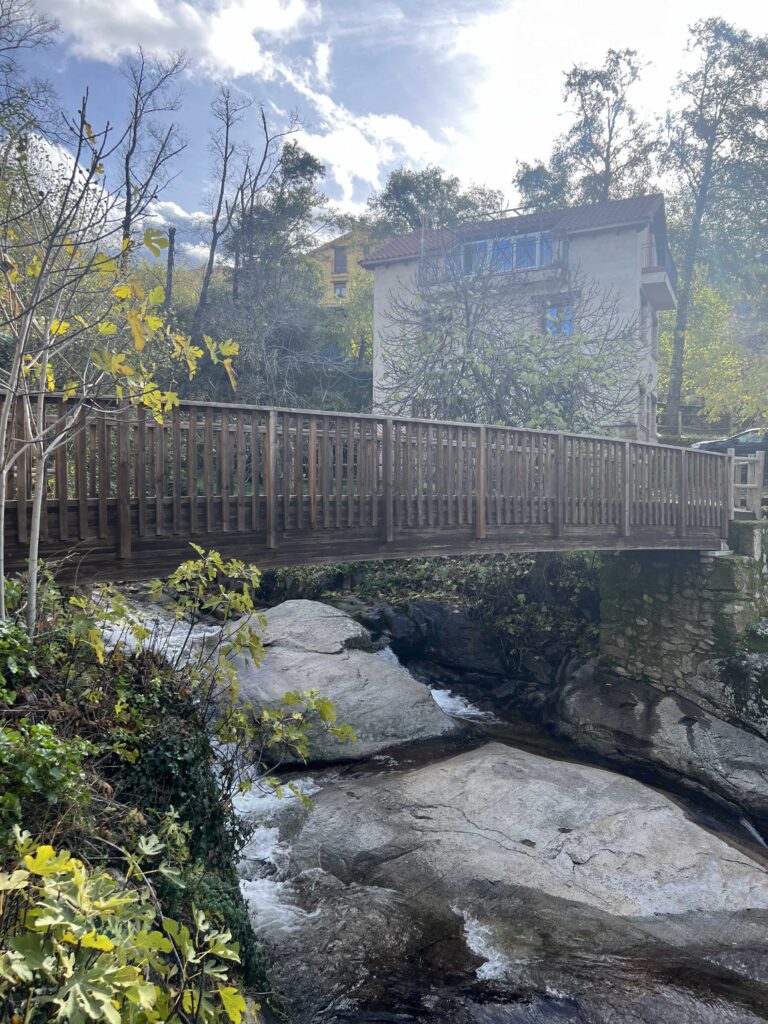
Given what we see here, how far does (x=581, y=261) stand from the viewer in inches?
888

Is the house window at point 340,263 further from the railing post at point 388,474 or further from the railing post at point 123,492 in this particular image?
the railing post at point 123,492

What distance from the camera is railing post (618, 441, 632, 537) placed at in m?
11.1

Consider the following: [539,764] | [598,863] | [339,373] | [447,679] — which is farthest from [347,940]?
[339,373]

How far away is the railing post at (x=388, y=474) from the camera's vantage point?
27.7 ft

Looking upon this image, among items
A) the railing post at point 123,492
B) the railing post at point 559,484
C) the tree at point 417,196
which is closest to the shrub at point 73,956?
the railing post at point 123,492

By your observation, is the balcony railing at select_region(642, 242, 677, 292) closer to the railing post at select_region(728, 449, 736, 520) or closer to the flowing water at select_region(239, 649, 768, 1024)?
the railing post at select_region(728, 449, 736, 520)

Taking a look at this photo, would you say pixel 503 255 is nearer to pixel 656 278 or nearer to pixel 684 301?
pixel 656 278

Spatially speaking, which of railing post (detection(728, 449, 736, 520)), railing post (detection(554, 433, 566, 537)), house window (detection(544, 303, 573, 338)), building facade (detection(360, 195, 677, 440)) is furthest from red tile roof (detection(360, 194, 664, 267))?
railing post (detection(554, 433, 566, 537))

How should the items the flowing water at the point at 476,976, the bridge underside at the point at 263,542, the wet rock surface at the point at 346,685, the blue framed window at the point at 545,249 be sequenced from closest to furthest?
the flowing water at the point at 476,976 → the bridge underside at the point at 263,542 → the wet rock surface at the point at 346,685 → the blue framed window at the point at 545,249

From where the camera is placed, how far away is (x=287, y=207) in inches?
1046

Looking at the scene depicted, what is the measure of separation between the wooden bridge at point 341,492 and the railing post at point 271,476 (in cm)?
1

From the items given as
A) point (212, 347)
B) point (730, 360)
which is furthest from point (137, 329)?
point (730, 360)

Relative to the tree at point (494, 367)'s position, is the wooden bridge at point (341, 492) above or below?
below

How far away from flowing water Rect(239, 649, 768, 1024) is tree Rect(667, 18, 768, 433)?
85.2ft
